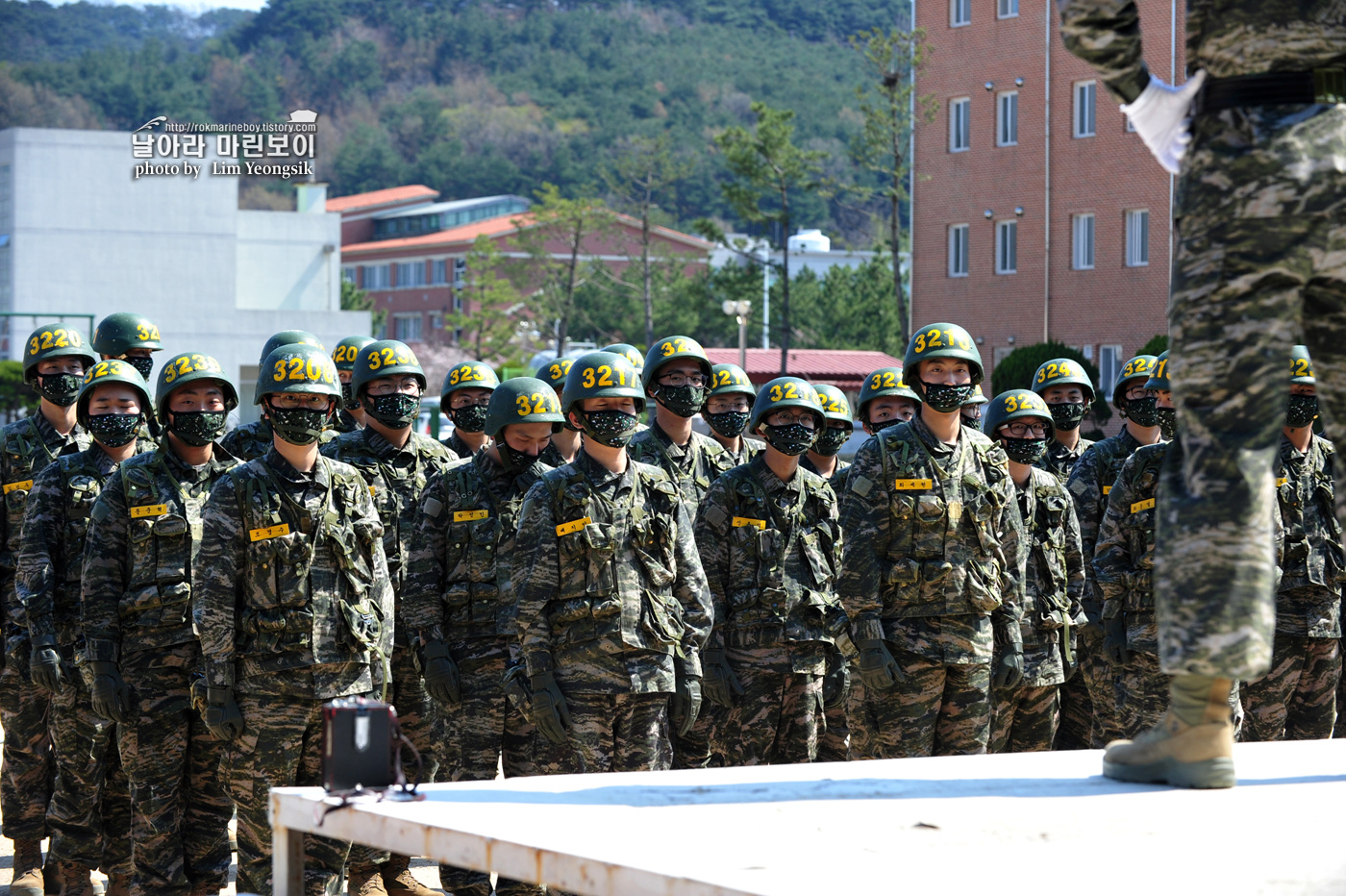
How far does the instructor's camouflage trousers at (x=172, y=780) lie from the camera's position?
726cm

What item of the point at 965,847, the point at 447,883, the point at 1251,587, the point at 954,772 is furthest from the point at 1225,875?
the point at 447,883

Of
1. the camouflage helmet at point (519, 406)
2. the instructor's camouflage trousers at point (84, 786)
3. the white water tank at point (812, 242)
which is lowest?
the instructor's camouflage trousers at point (84, 786)

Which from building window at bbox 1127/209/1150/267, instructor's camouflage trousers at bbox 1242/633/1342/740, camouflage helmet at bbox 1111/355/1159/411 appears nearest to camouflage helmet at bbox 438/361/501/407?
camouflage helmet at bbox 1111/355/1159/411

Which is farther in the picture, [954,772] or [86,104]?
[86,104]

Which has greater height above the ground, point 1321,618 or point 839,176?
point 839,176

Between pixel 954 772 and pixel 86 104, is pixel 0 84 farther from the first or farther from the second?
pixel 954 772

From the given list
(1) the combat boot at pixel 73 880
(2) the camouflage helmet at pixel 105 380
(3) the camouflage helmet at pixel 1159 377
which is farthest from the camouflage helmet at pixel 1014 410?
(1) the combat boot at pixel 73 880

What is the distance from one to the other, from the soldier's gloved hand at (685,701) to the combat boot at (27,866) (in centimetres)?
355

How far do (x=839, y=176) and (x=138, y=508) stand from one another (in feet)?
390

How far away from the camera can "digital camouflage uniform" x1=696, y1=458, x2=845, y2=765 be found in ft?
28.0

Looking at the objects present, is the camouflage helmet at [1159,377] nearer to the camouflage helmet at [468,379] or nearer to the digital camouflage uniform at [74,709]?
the camouflage helmet at [468,379]

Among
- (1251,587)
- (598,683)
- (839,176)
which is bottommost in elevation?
(598,683)

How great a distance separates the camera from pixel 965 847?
331cm

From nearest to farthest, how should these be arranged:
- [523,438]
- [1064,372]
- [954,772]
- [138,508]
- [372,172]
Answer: [954,772] → [138,508] → [523,438] → [1064,372] → [372,172]
